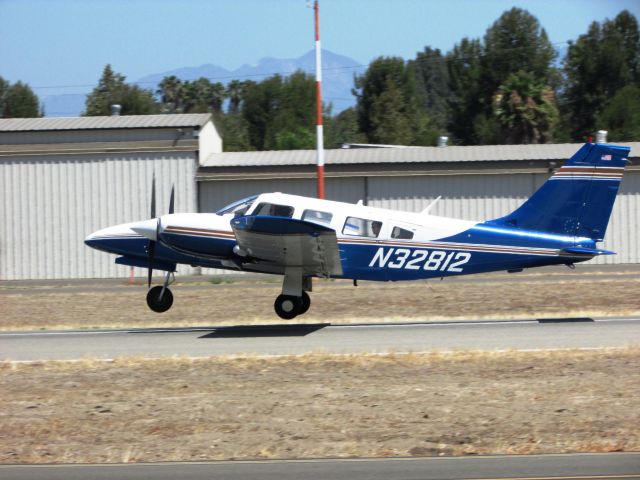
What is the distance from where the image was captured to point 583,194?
16.5 meters

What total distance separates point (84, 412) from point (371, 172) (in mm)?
21754

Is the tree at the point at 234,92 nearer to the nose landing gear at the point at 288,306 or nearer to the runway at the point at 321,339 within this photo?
the nose landing gear at the point at 288,306

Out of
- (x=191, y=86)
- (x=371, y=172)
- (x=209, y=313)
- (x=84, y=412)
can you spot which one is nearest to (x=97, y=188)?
(x=371, y=172)

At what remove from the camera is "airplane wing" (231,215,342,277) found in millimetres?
15562

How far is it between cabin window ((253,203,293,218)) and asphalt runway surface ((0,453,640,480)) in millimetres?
8512

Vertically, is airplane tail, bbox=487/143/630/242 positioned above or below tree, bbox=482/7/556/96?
below

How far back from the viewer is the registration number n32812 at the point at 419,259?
17016mm

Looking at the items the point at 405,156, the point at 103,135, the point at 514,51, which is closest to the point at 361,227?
the point at 405,156

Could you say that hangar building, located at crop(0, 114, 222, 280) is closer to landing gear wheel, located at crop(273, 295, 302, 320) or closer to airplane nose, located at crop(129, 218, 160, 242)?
airplane nose, located at crop(129, 218, 160, 242)

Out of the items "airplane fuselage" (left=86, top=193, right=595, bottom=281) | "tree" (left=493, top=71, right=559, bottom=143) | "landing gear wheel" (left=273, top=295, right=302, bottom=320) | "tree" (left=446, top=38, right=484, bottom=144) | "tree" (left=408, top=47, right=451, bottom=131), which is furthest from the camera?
"tree" (left=408, top=47, right=451, bottom=131)

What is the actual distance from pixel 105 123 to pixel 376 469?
85.1 feet

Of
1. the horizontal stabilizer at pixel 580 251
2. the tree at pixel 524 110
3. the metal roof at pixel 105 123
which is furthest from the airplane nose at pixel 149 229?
the tree at pixel 524 110

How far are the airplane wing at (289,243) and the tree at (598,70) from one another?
5461 centimetres

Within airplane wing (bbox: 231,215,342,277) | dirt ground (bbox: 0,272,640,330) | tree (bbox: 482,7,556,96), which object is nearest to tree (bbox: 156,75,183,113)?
tree (bbox: 482,7,556,96)
